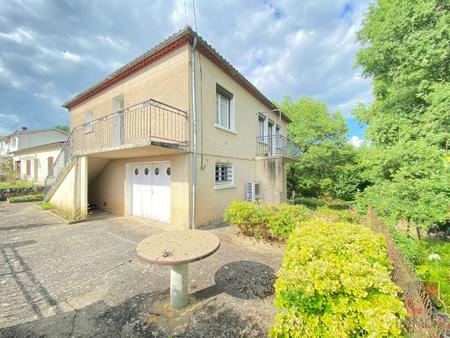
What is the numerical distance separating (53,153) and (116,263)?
2052 centimetres

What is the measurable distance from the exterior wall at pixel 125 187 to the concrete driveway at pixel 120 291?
171 centimetres

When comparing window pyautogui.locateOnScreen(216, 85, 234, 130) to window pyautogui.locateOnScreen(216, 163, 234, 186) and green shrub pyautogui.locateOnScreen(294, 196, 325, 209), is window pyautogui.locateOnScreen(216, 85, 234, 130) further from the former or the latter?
green shrub pyautogui.locateOnScreen(294, 196, 325, 209)

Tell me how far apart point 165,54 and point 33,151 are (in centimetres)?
2352

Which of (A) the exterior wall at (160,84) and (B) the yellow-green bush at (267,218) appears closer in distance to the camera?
(B) the yellow-green bush at (267,218)

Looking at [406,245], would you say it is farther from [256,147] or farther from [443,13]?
[256,147]

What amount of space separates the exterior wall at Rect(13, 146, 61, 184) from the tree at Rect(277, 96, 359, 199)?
76.7ft

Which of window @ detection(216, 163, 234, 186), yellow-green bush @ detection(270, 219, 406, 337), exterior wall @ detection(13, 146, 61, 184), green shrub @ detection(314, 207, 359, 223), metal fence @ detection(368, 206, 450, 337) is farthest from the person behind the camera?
exterior wall @ detection(13, 146, 61, 184)

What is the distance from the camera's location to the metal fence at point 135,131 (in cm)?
647

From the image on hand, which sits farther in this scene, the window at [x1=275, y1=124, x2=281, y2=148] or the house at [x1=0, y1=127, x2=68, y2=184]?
the house at [x1=0, y1=127, x2=68, y2=184]

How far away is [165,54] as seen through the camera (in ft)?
23.6

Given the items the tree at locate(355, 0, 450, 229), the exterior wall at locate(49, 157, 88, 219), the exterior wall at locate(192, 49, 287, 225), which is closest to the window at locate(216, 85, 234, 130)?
the exterior wall at locate(192, 49, 287, 225)

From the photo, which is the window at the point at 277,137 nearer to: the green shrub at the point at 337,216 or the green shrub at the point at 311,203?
the green shrub at the point at 311,203

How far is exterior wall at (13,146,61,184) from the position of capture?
62.7ft

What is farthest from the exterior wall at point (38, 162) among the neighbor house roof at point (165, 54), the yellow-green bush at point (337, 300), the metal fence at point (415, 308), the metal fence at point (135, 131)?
the metal fence at point (415, 308)
